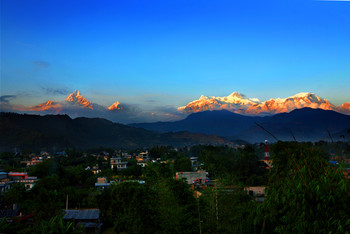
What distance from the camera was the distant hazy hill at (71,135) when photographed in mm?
101963

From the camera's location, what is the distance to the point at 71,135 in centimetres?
12519

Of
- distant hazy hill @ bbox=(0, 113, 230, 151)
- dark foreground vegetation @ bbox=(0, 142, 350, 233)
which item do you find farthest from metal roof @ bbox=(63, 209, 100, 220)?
distant hazy hill @ bbox=(0, 113, 230, 151)

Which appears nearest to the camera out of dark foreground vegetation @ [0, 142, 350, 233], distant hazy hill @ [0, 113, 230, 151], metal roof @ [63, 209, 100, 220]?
dark foreground vegetation @ [0, 142, 350, 233]

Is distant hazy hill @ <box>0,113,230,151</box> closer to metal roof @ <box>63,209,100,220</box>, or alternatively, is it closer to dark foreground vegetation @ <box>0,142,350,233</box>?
metal roof @ <box>63,209,100,220</box>

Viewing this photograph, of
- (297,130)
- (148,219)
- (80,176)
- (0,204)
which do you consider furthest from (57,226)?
(297,130)

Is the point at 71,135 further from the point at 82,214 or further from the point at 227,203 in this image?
the point at 227,203

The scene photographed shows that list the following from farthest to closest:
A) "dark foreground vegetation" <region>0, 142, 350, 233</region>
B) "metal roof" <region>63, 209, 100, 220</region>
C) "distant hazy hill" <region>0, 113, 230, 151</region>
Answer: "distant hazy hill" <region>0, 113, 230, 151</region>
"metal roof" <region>63, 209, 100, 220</region>
"dark foreground vegetation" <region>0, 142, 350, 233</region>

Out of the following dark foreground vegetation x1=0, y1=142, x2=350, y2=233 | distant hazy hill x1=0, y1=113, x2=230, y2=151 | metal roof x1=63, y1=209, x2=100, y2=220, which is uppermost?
distant hazy hill x1=0, y1=113, x2=230, y2=151

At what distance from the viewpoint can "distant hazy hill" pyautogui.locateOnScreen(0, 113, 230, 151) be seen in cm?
10196

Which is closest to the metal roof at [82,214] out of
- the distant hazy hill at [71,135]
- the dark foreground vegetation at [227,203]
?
the dark foreground vegetation at [227,203]

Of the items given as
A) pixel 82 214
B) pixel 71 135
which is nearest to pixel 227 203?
pixel 82 214

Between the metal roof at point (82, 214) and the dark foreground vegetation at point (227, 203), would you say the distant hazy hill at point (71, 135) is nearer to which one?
the metal roof at point (82, 214)

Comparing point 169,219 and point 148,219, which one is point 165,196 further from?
point 148,219

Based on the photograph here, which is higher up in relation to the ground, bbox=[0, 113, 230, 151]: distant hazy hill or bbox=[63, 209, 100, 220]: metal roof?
bbox=[0, 113, 230, 151]: distant hazy hill
